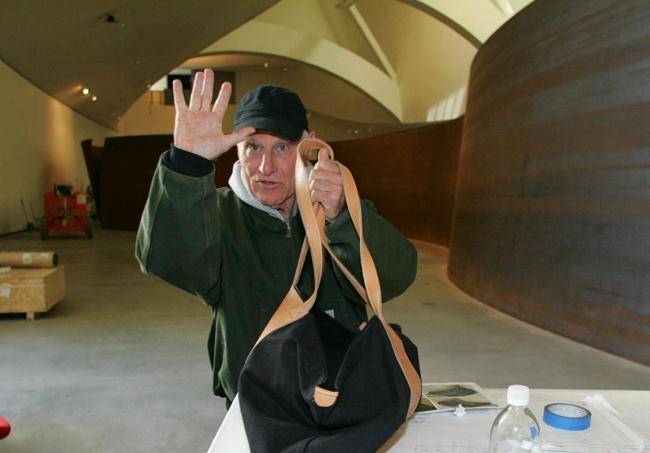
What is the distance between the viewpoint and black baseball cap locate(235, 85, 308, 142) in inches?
60.1

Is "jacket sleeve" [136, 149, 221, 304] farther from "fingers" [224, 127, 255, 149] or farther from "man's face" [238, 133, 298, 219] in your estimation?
"man's face" [238, 133, 298, 219]

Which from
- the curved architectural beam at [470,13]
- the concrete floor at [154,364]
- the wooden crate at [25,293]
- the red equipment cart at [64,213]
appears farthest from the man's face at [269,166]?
the curved architectural beam at [470,13]

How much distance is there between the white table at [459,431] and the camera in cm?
111

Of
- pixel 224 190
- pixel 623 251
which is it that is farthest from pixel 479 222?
pixel 224 190

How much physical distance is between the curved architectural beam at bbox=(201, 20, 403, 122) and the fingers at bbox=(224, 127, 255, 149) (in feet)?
69.5

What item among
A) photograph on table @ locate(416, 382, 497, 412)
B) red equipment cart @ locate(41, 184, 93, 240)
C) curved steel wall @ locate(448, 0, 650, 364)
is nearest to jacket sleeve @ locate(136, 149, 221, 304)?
photograph on table @ locate(416, 382, 497, 412)

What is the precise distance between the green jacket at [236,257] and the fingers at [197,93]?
174mm

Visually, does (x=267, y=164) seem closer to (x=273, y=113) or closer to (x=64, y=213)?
(x=273, y=113)

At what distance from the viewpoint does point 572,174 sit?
461cm

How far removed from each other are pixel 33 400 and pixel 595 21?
471 cm

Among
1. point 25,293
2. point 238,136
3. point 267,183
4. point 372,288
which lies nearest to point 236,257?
point 267,183

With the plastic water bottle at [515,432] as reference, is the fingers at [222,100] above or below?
above

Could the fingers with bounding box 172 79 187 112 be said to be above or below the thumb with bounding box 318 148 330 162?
above

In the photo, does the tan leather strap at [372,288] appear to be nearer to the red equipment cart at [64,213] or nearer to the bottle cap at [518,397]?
the bottle cap at [518,397]
